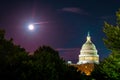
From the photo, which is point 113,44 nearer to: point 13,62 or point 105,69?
point 105,69

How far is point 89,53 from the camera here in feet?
527

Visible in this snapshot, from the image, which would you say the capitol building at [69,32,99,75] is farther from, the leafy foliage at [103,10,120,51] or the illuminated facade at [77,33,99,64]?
the leafy foliage at [103,10,120,51]

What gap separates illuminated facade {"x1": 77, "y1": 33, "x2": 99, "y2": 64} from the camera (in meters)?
160

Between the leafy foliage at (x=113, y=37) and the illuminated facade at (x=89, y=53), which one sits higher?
the illuminated facade at (x=89, y=53)

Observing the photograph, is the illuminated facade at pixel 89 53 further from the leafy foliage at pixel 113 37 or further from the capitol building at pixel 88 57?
the leafy foliage at pixel 113 37

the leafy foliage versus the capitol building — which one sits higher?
the capitol building

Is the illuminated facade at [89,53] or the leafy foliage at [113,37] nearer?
the leafy foliage at [113,37]

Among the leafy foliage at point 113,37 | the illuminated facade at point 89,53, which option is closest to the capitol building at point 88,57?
the illuminated facade at point 89,53

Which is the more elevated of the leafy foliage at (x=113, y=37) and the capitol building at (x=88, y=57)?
the capitol building at (x=88, y=57)

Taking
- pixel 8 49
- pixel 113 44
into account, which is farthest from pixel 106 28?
pixel 8 49

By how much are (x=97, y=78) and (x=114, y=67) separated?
56.8 feet

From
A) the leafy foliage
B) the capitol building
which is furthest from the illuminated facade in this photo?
the leafy foliage

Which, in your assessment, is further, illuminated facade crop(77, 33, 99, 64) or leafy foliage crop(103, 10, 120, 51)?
illuminated facade crop(77, 33, 99, 64)

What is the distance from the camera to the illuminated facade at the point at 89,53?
527 ft
